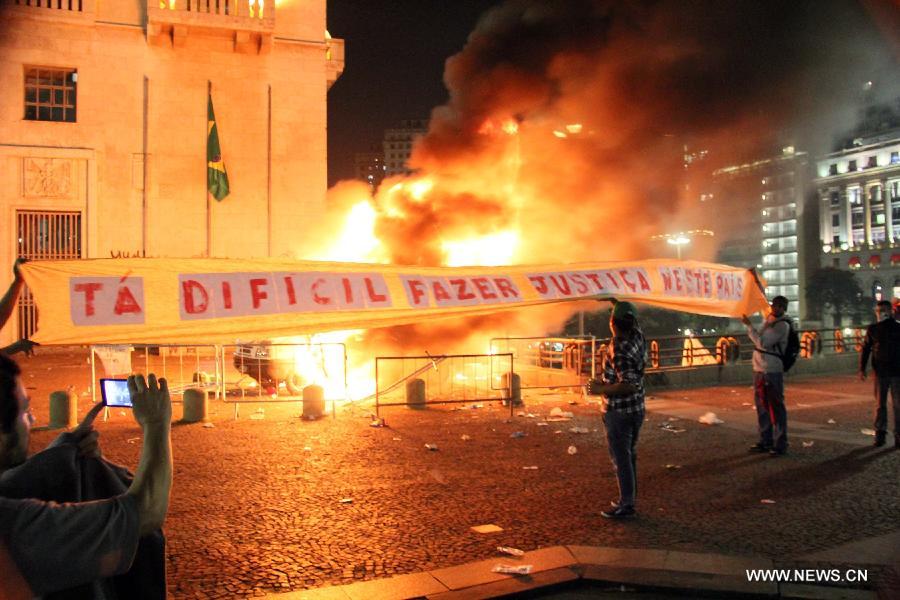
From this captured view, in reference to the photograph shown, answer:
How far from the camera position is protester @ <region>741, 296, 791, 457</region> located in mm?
8305

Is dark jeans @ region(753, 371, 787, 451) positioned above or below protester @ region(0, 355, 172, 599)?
below

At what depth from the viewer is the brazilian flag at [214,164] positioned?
23.5 m

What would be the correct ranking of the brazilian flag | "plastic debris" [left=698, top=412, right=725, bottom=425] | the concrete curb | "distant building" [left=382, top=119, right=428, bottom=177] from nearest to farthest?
the concrete curb < "plastic debris" [left=698, top=412, right=725, bottom=425] < the brazilian flag < "distant building" [left=382, top=119, right=428, bottom=177]

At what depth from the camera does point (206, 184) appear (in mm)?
23938

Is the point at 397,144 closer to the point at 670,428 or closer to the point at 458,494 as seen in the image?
the point at 670,428

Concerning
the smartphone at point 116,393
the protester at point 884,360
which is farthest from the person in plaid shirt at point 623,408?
the protester at point 884,360

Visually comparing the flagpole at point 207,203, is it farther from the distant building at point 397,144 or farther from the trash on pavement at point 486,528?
the distant building at point 397,144

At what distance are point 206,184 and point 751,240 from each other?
353 feet

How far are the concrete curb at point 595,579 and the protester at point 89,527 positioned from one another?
254 centimetres

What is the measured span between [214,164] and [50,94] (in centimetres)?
588

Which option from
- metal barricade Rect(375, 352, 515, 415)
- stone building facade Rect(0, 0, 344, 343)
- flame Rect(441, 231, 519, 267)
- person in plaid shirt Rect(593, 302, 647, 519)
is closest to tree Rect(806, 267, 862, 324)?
stone building facade Rect(0, 0, 344, 343)

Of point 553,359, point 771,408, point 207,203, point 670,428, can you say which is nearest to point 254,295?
point 771,408

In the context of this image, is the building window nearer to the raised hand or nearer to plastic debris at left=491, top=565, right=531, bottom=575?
plastic debris at left=491, top=565, right=531, bottom=575

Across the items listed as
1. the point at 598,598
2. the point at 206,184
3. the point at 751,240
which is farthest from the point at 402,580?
the point at 751,240
